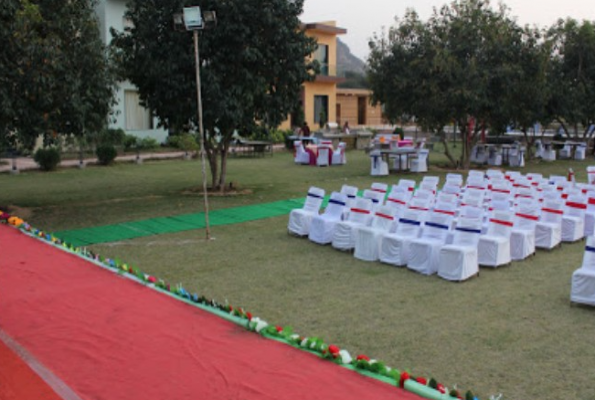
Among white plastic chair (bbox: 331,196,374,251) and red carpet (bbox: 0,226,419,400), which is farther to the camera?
white plastic chair (bbox: 331,196,374,251)

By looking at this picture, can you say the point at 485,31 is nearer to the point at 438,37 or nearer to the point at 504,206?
the point at 438,37

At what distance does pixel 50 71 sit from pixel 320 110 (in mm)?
31366

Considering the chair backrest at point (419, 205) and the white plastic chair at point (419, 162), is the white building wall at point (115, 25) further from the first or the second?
the chair backrest at point (419, 205)

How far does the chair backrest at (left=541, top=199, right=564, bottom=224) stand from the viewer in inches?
469

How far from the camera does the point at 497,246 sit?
398 inches

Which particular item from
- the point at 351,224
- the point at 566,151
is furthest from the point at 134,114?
the point at 351,224

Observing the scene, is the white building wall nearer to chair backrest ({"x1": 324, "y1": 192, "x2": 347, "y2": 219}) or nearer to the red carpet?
chair backrest ({"x1": 324, "y1": 192, "x2": 347, "y2": 219})

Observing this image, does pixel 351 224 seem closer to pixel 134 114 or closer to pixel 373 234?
pixel 373 234

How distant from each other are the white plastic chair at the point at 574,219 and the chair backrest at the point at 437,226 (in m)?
3.27

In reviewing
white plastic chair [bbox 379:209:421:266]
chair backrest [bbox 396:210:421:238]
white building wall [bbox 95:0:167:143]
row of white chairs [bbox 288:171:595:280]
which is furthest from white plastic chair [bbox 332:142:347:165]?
chair backrest [bbox 396:210:421:238]

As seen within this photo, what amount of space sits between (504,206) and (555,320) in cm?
456

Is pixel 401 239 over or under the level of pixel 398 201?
under

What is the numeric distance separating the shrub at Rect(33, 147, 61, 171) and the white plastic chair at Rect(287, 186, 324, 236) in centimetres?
1511

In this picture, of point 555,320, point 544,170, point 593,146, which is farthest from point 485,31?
point 555,320
